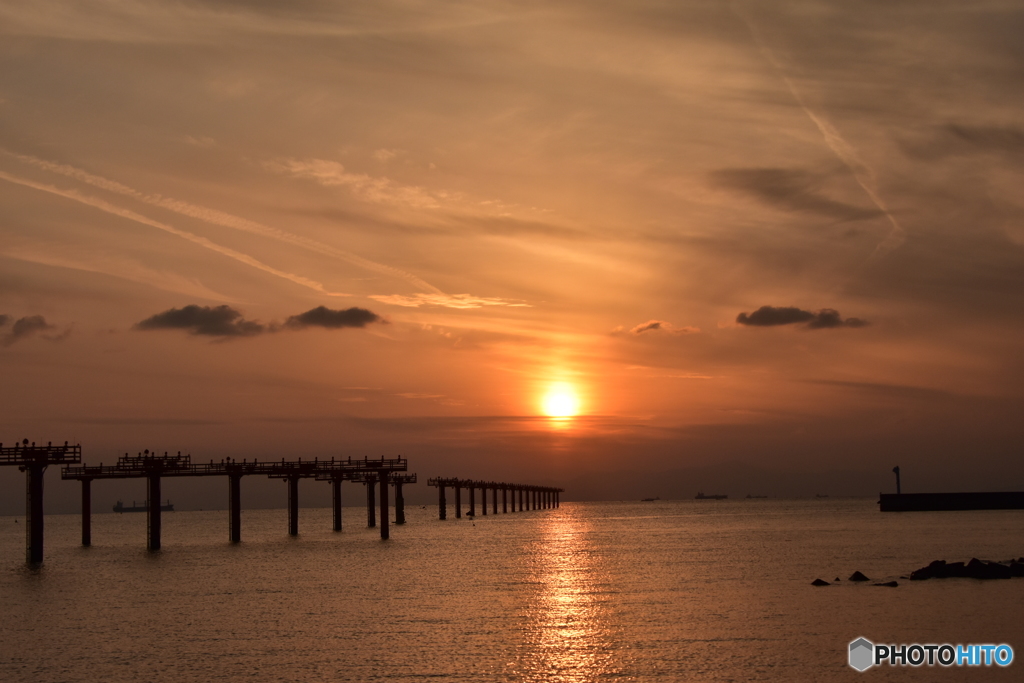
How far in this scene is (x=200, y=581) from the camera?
58625 millimetres

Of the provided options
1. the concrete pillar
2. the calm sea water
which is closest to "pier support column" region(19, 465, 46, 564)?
the concrete pillar

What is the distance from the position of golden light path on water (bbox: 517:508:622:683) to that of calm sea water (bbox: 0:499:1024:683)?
5.6 inches

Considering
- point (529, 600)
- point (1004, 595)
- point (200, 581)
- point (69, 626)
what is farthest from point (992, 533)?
point (69, 626)

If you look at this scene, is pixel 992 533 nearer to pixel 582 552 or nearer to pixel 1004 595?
pixel 582 552

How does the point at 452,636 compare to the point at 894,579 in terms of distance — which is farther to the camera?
the point at 894,579

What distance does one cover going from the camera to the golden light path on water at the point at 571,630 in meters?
30.0

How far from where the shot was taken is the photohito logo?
3066cm

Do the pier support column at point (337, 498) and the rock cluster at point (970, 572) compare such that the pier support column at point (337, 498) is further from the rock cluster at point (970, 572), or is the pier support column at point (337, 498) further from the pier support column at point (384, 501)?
the rock cluster at point (970, 572)

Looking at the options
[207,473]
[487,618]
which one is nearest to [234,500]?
[207,473]

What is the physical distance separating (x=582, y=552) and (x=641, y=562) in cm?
1460

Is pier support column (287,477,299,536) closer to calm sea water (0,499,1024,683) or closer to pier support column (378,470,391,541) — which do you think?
pier support column (378,470,391,541)

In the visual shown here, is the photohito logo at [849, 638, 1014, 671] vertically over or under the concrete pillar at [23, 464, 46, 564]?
under

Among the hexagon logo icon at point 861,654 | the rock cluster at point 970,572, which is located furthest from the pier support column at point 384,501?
the hexagon logo icon at point 861,654

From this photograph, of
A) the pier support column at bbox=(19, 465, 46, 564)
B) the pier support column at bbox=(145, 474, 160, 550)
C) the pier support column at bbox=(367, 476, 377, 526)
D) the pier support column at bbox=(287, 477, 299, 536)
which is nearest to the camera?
the pier support column at bbox=(19, 465, 46, 564)
